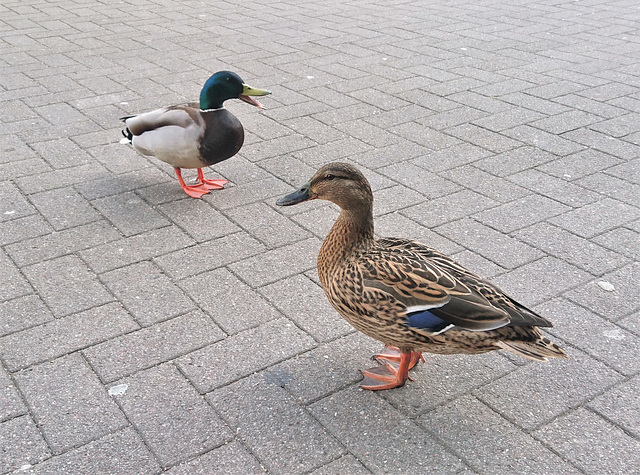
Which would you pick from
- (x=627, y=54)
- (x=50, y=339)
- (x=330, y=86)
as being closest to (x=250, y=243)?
(x=50, y=339)

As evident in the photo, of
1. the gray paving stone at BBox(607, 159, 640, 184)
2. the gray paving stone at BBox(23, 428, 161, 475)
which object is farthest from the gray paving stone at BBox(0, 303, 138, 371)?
the gray paving stone at BBox(607, 159, 640, 184)

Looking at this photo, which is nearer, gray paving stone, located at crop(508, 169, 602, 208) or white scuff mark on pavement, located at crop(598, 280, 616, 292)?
white scuff mark on pavement, located at crop(598, 280, 616, 292)

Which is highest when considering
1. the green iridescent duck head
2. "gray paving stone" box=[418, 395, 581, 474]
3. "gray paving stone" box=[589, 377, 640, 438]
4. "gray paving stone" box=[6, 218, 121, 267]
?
the green iridescent duck head

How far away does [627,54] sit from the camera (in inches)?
315

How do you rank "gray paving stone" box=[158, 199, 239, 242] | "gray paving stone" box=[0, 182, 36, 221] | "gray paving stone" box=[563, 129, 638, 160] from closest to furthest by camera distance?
"gray paving stone" box=[158, 199, 239, 242] → "gray paving stone" box=[0, 182, 36, 221] → "gray paving stone" box=[563, 129, 638, 160]

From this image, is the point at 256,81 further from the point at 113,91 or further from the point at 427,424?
the point at 427,424

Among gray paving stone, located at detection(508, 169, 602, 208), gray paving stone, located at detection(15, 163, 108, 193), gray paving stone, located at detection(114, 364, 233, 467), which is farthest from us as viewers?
gray paving stone, located at detection(15, 163, 108, 193)

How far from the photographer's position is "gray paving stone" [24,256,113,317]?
11.7 ft

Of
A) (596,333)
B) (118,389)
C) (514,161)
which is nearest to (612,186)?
(514,161)

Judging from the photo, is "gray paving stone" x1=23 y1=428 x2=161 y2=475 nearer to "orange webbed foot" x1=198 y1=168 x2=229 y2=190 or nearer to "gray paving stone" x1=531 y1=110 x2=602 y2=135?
"orange webbed foot" x1=198 y1=168 x2=229 y2=190

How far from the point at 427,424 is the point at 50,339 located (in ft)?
6.18

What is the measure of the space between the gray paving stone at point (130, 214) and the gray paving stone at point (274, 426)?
1.72 meters

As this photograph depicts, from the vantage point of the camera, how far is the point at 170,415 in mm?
2850

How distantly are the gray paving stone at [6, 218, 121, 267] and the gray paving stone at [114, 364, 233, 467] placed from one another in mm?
1350
